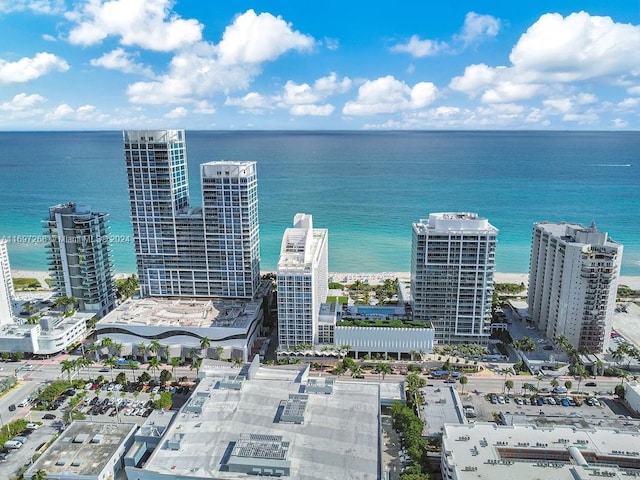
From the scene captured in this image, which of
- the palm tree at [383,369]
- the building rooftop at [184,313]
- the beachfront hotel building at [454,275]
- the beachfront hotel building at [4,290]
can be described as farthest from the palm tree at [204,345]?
the beachfront hotel building at [4,290]

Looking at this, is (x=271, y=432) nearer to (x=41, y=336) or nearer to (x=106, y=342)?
(x=106, y=342)

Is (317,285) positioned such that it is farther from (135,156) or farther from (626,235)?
(626,235)

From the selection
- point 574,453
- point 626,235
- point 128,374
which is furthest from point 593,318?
point 626,235

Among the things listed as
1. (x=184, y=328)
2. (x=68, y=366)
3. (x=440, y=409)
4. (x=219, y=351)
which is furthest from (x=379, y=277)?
(x=68, y=366)

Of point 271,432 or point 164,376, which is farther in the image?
point 164,376

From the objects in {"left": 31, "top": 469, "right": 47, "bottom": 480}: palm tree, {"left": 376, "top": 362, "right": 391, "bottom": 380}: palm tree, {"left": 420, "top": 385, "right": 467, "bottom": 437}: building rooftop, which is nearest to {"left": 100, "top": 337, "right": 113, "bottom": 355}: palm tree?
{"left": 31, "top": 469, "right": 47, "bottom": 480}: palm tree

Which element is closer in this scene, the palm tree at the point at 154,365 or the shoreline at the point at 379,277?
the palm tree at the point at 154,365

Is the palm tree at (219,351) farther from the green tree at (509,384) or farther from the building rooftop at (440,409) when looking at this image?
the green tree at (509,384)
